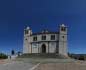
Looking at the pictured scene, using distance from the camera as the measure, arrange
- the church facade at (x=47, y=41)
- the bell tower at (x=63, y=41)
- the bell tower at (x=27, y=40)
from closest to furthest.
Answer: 1. the bell tower at (x=63, y=41)
2. the church facade at (x=47, y=41)
3. the bell tower at (x=27, y=40)

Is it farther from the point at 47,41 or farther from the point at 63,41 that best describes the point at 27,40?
the point at 63,41

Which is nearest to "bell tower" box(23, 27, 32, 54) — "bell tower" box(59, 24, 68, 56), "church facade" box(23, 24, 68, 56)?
"church facade" box(23, 24, 68, 56)

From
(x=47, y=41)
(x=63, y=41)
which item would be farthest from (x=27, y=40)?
(x=63, y=41)

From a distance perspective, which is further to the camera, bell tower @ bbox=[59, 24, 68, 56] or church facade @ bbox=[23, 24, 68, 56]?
church facade @ bbox=[23, 24, 68, 56]

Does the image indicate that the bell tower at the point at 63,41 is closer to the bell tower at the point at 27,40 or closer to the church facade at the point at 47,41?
the church facade at the point at 47,41

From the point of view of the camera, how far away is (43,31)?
241 feet

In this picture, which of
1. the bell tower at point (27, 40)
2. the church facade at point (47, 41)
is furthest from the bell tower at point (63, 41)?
the bell tower at point (27, 40)

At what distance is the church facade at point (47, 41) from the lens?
6975cm

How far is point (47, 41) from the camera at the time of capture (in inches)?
2810

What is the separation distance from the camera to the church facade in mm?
69750

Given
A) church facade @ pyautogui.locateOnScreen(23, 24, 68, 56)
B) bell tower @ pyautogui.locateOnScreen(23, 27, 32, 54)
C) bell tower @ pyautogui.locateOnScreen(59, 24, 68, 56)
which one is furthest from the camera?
bell tower @ pyautogui.locateOnScreen(23, 27, 32, 54)

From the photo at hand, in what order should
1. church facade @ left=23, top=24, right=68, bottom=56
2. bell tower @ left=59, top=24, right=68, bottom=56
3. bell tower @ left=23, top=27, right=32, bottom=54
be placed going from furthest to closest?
bell tower @ left=23, top=27, right=32, bottom=54 → church facade @ left=23, top=24, right=68, bottom=56 → bell tower @ left=59, top=24, right=68, bottom=56

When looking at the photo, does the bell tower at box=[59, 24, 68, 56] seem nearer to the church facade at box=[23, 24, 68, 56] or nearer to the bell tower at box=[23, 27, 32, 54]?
the church facade at box=[23, 24, 68, 56]

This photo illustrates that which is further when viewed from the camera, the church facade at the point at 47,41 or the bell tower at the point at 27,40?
the bell tower at the point at 27,40
